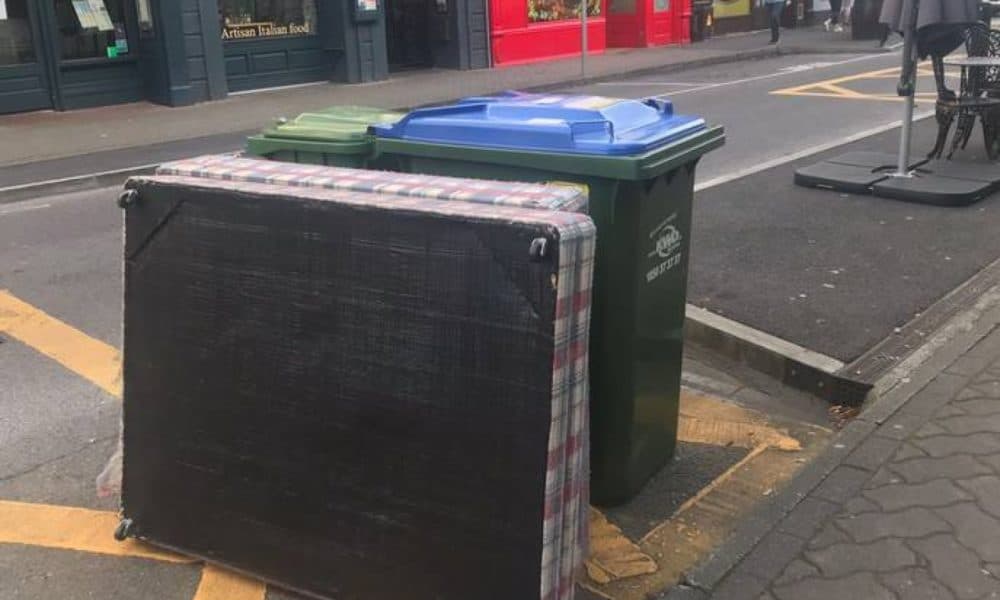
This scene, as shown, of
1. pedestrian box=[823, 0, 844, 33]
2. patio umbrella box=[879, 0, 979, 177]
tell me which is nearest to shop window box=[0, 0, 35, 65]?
patio umbrella box=[879, 0, 979, 177]

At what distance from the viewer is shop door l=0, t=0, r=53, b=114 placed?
1373 centimetres

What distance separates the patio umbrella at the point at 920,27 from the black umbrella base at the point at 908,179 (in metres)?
0.23

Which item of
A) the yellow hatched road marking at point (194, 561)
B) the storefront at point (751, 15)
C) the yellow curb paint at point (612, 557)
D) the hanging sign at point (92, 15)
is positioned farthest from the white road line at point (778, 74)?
the yellow curb paint at point (612, 557)

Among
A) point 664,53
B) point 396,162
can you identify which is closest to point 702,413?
point 396,162

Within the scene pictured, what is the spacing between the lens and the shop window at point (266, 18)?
16047mm

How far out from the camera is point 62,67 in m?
14.2

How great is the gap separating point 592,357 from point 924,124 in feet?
30.1

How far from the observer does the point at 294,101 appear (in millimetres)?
15445

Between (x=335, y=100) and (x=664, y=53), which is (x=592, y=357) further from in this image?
(x=664, y=53)

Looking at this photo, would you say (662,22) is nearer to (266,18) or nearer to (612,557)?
(266,18)

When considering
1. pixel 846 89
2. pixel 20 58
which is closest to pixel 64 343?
pixel 20 58

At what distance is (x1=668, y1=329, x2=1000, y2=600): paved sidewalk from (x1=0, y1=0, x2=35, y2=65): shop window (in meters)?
13.5

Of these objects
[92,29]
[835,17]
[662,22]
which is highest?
[92,29]

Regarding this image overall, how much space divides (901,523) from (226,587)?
2167 mm
